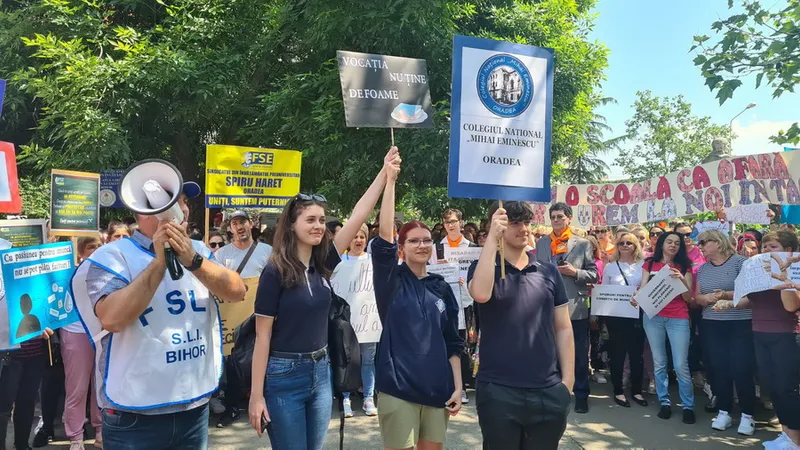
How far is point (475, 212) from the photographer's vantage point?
39.2 ft

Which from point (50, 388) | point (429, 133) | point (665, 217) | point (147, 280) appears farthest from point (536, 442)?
point (429, 133)

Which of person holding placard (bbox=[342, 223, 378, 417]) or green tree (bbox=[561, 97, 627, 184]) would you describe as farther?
green tree (bbox=[561, 97, 627, 184])

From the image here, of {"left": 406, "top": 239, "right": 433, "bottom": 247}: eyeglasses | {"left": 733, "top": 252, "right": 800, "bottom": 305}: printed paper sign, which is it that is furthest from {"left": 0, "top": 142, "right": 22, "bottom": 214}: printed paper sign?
{"left": 733, "top": 252, "right": 800, "bottom": 305}: printed paper sign

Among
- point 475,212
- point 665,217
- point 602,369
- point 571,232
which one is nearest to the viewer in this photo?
point 571,232

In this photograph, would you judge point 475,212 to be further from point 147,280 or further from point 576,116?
point 147,280

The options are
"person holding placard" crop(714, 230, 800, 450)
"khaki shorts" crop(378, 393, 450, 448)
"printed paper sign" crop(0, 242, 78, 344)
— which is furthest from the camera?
"person holding placard" crop(714, 230, 800, 450)

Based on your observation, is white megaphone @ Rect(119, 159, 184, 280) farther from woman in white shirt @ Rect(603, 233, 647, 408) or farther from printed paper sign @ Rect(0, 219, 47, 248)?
woman in white shirt @ Rect(603, 233, 647, 408)

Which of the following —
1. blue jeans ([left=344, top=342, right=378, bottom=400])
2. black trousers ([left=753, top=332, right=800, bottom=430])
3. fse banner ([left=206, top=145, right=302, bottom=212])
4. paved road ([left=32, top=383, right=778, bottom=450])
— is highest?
fse banner ([left=206, top=145, right=302, bottom=212])

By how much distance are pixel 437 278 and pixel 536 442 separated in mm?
1036

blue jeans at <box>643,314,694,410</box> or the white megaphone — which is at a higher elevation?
the white megaphone

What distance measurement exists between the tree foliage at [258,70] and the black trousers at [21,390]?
21.6 ft

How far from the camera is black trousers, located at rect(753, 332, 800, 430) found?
471 cm

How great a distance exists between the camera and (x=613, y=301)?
6.54m

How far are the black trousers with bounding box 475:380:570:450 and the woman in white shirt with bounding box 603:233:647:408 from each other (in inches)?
159
